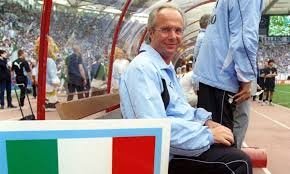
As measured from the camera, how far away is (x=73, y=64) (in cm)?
430

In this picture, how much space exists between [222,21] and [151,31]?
29.0 inches

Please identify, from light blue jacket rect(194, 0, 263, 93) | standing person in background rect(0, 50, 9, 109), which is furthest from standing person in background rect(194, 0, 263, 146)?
standing person in background rect(0, 50, 9, 109)

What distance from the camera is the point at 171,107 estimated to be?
2066 mm

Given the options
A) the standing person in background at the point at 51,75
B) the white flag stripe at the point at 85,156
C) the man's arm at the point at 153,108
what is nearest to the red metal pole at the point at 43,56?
the standing person in background at the point at 51,75

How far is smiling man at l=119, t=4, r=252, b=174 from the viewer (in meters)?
1.85

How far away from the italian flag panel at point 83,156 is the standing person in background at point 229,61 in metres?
1.40

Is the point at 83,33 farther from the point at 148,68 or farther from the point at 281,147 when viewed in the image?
the point at 281,147

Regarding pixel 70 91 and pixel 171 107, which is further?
pixel 70 91

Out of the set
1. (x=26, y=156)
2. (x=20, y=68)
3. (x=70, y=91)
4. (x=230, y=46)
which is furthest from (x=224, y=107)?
(x=20, y=68)

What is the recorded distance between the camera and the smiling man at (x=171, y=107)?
1854 mm

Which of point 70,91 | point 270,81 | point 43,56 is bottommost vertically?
point 270,81

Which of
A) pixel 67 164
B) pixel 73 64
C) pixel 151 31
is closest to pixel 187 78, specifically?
pixel 73 64

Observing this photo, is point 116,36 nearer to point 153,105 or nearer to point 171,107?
point 171,107

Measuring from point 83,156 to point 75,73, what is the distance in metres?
3.13
